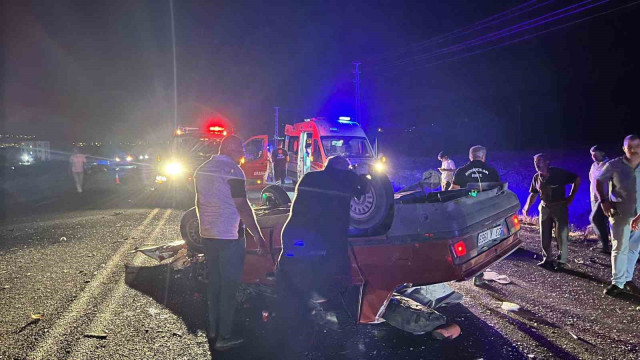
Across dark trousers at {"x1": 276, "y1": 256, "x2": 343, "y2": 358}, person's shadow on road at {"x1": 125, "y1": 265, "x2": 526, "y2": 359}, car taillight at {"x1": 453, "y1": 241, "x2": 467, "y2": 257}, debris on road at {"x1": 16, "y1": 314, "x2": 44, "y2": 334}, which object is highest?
car taillight at {"x1": 453, "y1": 241, "x2": 467, "y2": 257}

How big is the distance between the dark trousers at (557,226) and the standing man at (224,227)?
473 cm

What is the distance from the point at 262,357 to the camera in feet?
11.6

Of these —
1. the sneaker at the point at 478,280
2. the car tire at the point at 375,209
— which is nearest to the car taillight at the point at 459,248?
the car tire at the point at 375,209

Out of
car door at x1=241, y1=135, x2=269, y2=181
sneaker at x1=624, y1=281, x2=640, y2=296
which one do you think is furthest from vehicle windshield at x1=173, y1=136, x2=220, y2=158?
sneaker at x1=624, y1=281, x2=640, y2=296

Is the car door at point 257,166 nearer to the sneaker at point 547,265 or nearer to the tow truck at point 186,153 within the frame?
the tow truck at point 186,153

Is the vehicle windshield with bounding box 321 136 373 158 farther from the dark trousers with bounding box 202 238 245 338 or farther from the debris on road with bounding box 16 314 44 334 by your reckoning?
the debris on road with bounding box 16 314 44 334

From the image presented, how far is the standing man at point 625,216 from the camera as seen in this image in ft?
15.8

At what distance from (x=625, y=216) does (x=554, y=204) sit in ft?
4.07

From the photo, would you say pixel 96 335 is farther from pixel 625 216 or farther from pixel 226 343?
pixel 625 216

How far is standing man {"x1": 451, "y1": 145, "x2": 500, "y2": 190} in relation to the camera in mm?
5332

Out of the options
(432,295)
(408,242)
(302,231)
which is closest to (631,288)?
(432,295)

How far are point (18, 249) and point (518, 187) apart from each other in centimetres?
1523

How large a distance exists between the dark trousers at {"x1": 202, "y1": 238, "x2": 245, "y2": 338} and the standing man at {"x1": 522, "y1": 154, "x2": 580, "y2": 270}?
192 inches

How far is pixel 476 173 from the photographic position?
5359mm
